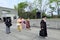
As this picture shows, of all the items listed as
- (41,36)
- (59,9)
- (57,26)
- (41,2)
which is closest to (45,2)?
(41,2)

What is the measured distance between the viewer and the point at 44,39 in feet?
47.9

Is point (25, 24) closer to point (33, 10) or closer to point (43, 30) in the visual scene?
point (43, 30)

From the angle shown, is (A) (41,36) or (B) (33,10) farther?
(B) (33,10)

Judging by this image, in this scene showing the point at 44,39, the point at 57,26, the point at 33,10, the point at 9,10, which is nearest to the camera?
the point at 44,39

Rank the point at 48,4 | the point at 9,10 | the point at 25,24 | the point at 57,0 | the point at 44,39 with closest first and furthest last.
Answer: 1. the point at 44,39
2. the point at 25,24
3. the point at 57,0
4. the point at 48,4
5. the point at 9,10

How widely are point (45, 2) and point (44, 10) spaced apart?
3002 millimetres

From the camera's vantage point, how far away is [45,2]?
53000 millimetres

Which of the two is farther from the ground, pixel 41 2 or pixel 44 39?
pixel 41 2

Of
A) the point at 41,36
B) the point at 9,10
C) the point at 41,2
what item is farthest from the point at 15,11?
the point at 41,36

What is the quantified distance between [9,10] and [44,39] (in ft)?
269

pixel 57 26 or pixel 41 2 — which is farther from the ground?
pixel 41 2

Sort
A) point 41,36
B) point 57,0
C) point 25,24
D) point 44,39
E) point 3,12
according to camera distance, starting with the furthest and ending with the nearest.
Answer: point 3,12 → point 57,0 → point 25,24 → point 41,36 → point 44,39

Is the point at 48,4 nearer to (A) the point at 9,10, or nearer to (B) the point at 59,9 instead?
(B) the point at 59,9

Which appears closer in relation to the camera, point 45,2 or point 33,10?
point 45,2
